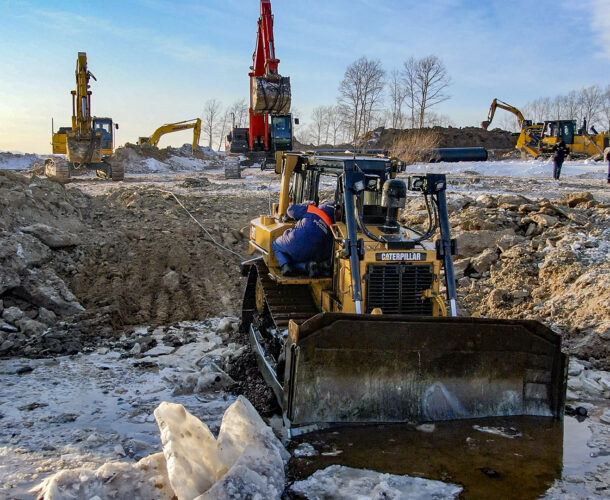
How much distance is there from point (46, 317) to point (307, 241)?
14.6 feet

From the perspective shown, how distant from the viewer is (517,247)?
10.6 metres

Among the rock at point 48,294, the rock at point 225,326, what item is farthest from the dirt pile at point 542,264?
the rock at point 48,294

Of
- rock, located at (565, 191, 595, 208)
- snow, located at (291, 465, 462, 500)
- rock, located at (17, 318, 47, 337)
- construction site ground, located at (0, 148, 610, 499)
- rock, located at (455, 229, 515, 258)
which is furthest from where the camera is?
rock, located at (565, 191, 595, 208)

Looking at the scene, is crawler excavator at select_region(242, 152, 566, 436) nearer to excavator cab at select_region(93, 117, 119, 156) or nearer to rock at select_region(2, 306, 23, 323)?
rock at select_region(2, 306, 23, 323)

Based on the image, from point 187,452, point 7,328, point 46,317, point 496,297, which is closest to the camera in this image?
point 187,452

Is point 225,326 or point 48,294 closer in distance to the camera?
point 225,326

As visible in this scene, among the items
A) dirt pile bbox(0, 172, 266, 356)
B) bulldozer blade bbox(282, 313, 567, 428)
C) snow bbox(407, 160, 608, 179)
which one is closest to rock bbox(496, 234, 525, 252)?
dirt pile bbox(0, 172, 266, 356)

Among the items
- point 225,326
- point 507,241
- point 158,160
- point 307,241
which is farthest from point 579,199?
point 158,160

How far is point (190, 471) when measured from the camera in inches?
158

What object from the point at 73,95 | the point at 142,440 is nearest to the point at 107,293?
the point at 142,440

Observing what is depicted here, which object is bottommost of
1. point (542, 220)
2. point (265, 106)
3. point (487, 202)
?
point (542, 220)

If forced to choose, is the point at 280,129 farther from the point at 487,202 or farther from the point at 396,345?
the point at 396,345

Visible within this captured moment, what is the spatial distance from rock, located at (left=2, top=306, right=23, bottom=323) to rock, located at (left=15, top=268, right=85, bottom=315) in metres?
0.55

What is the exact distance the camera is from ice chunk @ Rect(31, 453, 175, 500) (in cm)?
393
